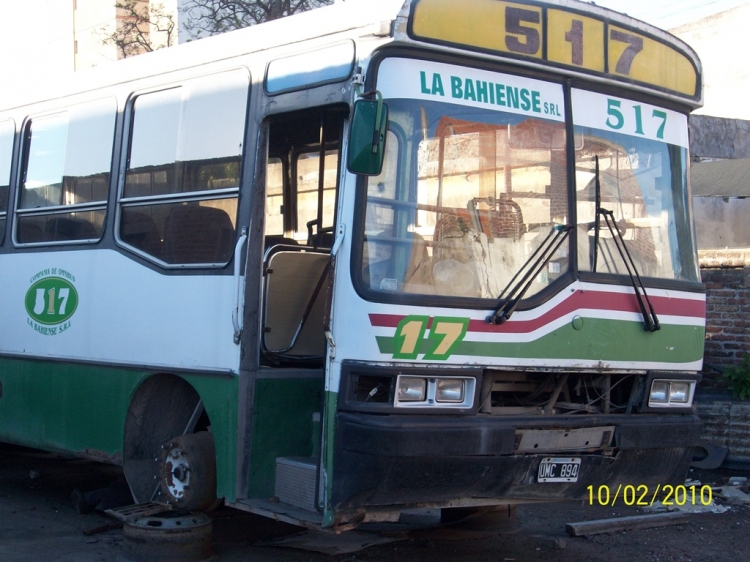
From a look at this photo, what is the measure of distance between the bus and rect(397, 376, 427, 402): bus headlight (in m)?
0.01

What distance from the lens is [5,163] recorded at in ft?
24.7

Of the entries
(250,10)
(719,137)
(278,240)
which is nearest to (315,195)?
(278,240)

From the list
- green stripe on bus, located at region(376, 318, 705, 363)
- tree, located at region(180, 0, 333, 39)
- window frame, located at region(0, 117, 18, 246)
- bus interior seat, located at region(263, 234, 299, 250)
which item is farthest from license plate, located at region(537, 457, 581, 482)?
tree, located at region(180, 0, 333, 39)

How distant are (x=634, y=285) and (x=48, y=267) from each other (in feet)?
13.5

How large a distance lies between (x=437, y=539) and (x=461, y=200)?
8.58 ft

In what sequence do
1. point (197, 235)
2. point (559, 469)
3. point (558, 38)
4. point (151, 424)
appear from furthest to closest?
point (151, 424)
point (197, 235)
point (558, 38)
point (559, 469)

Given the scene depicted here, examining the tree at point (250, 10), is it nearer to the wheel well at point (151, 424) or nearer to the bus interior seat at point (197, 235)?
the bus interior seat at point (197, 235)

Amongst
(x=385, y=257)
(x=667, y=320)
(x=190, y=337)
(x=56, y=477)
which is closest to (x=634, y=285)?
(x=667, y=320)

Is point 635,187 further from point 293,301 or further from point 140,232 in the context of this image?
point 140,232

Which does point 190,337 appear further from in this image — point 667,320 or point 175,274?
point 667,320

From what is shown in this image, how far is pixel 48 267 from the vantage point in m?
6.94

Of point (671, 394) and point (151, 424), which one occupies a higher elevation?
point (671, 394)

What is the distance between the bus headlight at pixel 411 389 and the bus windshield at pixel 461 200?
43 cm

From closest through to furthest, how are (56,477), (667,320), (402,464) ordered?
(402,464)
(667,320)
(56,477)
